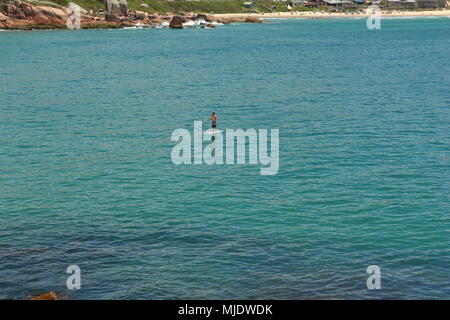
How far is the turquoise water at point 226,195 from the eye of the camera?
33.8 m

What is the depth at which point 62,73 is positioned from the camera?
385 feet

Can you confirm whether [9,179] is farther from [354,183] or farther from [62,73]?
[62,73]

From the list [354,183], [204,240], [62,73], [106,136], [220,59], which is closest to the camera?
[204,240]

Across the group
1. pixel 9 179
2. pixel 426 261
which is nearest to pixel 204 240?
pixel 426 261

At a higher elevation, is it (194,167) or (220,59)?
(220,59)

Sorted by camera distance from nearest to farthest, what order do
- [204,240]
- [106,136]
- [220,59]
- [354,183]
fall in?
[204,240] → [354,183] → [106,136] → [220,59]

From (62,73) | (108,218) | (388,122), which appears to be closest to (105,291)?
(108,218)

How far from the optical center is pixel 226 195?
47.2 m

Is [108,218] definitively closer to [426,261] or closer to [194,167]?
[194,167]

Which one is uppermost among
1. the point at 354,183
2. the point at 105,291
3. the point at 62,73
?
the point at 62,73

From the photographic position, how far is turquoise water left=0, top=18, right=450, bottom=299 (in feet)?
111

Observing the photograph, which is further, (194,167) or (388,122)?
(388,122)

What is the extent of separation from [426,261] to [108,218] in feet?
66.3
